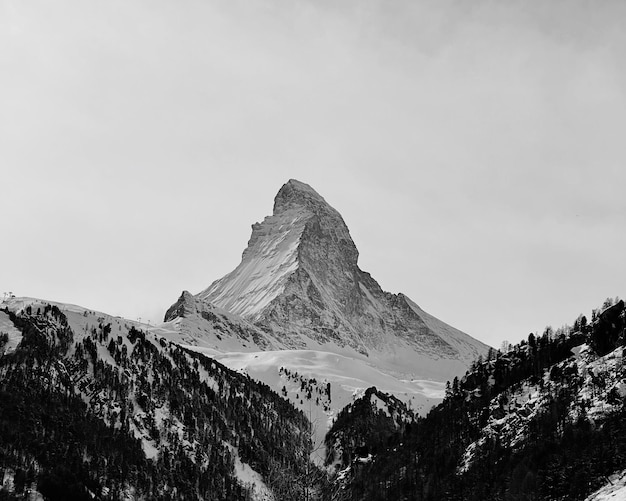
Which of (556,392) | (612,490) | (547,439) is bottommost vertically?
(612,490)

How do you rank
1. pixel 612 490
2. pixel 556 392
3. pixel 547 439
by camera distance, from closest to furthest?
pixel 612 490 → pixel 547 439 → pixel 556 392

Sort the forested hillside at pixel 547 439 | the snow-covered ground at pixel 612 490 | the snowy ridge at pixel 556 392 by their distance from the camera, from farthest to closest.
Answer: the snowy ridge at pixel 556 392
the forested hillside at pixel 547 439
the snow-covered ground at pixel 612 490

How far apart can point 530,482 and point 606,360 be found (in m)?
42.5

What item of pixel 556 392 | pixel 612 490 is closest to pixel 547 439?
pixel 556 392

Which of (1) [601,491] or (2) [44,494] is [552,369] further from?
(2) [44,494]

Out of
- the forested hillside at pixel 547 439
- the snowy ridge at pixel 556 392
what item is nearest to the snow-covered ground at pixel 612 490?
the forested hillside at pixel 547 439

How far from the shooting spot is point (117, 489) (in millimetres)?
195750

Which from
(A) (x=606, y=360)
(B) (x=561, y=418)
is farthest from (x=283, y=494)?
Answer: (A) (x=606, y=360)

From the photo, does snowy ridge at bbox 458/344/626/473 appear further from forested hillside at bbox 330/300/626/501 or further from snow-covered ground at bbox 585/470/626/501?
snow-covered ground at bbox 585/470/626/501

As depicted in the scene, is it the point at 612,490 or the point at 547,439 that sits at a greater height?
the point at 547,439

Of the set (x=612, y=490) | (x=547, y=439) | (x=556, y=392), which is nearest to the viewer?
(x=612, y=490)

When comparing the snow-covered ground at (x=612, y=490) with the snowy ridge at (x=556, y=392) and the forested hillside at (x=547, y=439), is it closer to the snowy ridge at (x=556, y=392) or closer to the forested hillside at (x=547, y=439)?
the forested hillside at (x=547, y=439)

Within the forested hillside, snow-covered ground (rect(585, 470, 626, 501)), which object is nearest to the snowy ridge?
the forested hillside

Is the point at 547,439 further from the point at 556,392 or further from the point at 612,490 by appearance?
the point at 612,490
